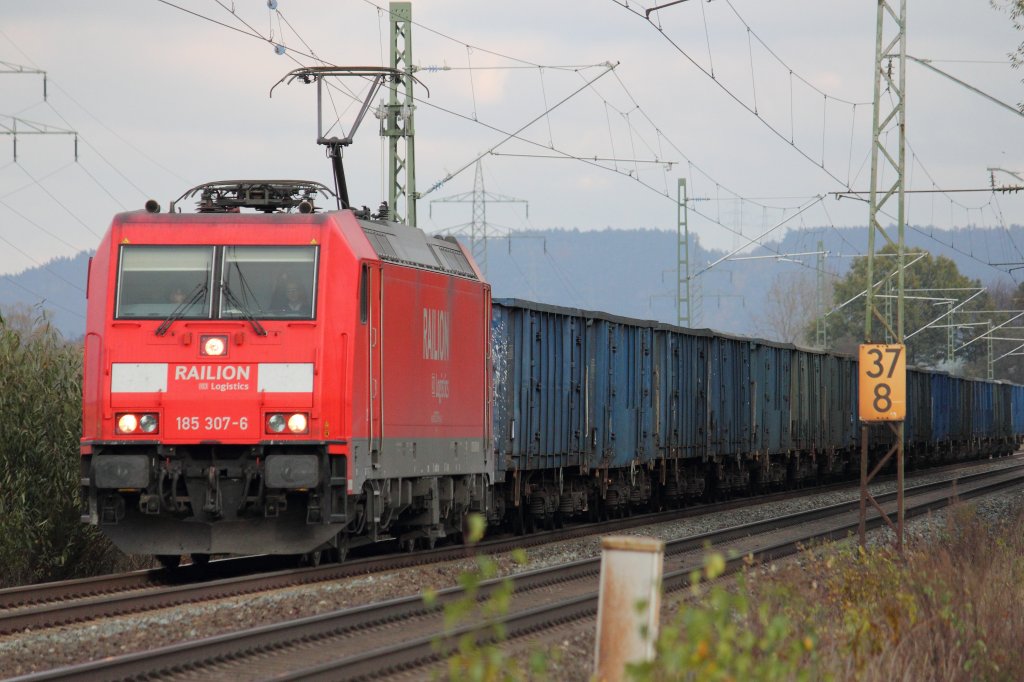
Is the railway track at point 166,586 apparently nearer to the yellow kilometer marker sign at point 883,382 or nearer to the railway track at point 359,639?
the railway track at point 359,639

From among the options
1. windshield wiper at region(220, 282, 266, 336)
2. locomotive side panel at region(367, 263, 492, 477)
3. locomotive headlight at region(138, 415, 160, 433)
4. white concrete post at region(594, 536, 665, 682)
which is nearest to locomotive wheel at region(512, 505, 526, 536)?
locomotive side panel at region(367, 263, 492, 477)

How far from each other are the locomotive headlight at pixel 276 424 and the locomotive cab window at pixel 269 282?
968 mm

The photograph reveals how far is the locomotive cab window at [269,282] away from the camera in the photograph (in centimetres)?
1335

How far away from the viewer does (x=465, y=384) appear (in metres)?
16.7

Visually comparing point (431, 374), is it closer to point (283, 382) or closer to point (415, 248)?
point (415, 248)

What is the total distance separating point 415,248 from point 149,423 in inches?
144

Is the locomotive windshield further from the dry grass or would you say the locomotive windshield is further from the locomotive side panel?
the dry grass

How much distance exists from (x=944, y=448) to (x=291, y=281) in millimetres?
42315

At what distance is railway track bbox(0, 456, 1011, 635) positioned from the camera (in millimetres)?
11398

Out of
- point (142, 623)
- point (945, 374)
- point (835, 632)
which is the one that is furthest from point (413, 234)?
point (945, 374)

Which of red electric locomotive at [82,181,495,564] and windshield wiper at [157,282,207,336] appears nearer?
red electric locomotive at [82,181,495,564]

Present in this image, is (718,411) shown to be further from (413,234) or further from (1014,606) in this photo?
(1014,606)

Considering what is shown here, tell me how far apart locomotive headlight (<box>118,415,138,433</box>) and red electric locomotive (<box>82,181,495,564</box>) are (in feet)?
0.06

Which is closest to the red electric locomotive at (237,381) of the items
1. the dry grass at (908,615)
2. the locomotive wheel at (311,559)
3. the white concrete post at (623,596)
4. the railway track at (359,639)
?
the locomotive wheel at (311,559)
